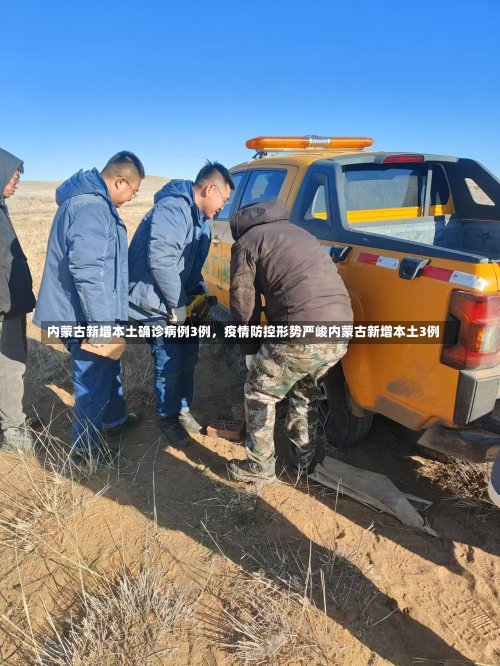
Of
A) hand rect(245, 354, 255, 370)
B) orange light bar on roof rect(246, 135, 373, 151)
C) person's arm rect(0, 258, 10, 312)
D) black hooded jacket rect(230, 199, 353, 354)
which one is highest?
orange light bar on roof rect(246, 135, 373, 151)

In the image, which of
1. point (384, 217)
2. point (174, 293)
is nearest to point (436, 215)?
point (384, 217)

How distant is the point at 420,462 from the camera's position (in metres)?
3.16

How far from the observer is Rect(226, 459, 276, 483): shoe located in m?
2.84

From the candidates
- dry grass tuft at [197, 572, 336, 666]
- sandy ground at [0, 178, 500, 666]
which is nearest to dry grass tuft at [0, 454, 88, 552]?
sandy ground at [0, 178, 500, 666]

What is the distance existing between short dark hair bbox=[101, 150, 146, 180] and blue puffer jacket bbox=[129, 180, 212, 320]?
0.26m

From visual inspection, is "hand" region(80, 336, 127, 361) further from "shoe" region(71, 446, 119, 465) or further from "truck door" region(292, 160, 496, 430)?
"truck door" region(292, 160, 496, 430)

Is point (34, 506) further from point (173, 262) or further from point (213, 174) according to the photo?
point (213, 174)

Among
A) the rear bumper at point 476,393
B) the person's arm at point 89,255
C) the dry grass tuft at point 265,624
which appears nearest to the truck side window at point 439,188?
the rear bumper at point 476,393

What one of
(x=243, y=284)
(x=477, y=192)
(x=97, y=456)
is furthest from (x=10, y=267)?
(x=477, y=192)

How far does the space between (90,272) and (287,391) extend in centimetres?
137

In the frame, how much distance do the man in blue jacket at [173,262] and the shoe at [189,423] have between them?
10 centimetres

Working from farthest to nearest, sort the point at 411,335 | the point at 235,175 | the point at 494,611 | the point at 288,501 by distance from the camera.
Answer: the point at 235,175
the point at 288,501
the point at 411,335
the point at 494,611

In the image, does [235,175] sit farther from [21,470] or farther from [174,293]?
[21,470]

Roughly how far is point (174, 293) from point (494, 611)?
247 centimetres
